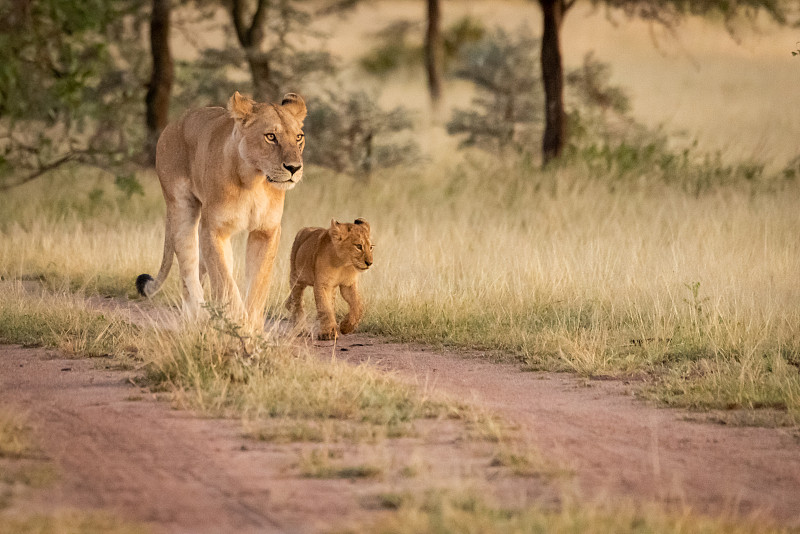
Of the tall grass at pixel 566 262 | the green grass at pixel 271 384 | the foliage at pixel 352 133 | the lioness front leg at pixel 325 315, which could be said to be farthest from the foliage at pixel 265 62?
the green grass at pixel 271 384

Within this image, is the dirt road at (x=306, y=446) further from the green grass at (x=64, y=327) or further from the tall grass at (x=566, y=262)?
the tall grass at (x=566, y=262)

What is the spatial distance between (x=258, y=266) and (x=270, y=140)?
2.77 feet

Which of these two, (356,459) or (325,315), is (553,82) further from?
(356,459)

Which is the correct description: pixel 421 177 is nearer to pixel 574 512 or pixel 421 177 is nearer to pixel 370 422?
pixel 370 422

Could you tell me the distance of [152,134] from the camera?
624 inches

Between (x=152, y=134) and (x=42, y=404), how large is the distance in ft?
35.1

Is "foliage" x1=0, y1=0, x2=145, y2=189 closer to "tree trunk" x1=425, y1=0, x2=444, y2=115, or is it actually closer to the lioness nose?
the lioness nose

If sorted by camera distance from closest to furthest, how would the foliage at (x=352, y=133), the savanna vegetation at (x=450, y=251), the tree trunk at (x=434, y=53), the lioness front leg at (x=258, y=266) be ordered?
the savanna vegetation at (x=450, y=251) < the lioness front leg at (x=258, y=266) < the foliage at (x=352, y=133) < the tree trunk at (x=434, y=53)

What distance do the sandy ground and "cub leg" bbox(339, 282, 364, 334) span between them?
135 centimetres

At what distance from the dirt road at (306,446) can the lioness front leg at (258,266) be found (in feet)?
3.15

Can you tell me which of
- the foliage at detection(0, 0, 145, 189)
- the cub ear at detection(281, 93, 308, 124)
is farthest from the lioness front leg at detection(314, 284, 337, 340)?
the foliage at detection(0, 0, 145, 189)

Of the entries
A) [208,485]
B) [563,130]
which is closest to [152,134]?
[563,130]

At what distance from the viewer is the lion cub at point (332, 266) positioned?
7.27 m

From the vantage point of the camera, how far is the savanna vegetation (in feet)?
18.9
